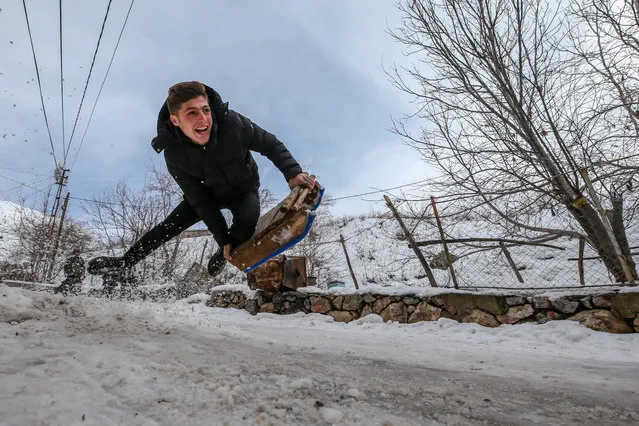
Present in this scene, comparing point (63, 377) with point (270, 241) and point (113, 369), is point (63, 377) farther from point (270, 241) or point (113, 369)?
point (270, 241)

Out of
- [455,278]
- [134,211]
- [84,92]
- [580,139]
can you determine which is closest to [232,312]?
[455,278]

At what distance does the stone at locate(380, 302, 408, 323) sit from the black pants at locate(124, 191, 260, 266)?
2825mm

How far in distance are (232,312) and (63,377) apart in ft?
19.0

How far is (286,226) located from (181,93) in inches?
47.7

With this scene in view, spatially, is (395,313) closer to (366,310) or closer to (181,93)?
(366,310)

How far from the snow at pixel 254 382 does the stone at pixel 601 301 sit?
5.84 ft

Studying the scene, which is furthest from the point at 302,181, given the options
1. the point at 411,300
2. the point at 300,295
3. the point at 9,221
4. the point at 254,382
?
the point at 9,221

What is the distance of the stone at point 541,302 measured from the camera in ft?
12.3

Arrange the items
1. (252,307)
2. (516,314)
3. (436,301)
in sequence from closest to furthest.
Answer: (516,314) < (436,301) < (252,307)

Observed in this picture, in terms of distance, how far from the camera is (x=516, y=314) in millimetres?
3898

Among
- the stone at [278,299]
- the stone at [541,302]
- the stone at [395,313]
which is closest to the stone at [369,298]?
the stone at [395,313]

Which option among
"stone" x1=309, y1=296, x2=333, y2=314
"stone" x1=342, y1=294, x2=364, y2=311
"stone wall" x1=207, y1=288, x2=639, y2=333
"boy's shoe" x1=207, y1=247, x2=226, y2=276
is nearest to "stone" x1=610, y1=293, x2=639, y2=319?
"stone wall" x1=207, y1=288, x2=639, y2=333

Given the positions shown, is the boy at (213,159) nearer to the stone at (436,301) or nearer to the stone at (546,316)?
the stone at (436,301)

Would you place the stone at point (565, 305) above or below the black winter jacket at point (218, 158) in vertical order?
below
